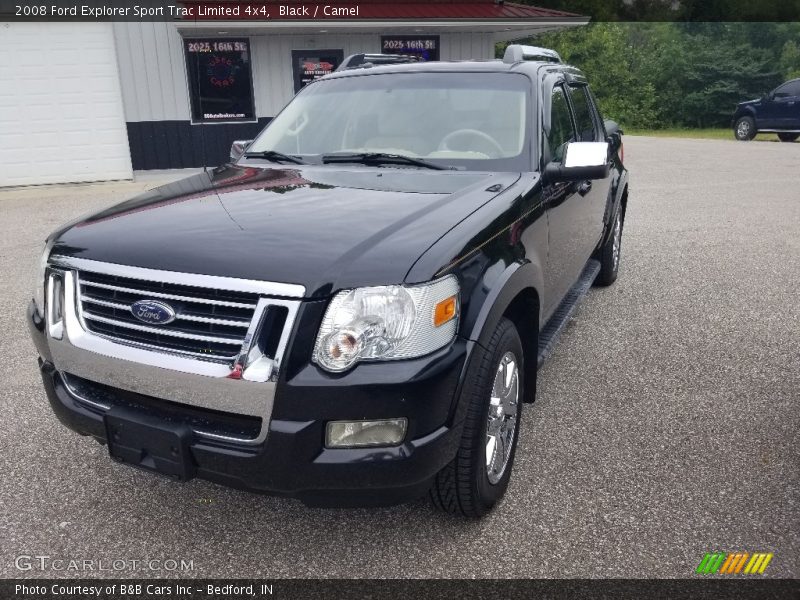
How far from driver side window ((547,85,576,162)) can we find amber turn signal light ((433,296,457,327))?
1.54 meters

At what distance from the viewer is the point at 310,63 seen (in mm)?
14000

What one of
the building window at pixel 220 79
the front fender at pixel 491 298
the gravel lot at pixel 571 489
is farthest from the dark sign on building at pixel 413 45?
the front fender at pixel 491 298

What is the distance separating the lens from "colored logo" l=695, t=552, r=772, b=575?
2.56 metres

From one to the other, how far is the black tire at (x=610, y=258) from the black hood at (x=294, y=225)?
282 cm

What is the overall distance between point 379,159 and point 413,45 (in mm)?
11968

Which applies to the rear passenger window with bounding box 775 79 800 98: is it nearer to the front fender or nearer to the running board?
the running board

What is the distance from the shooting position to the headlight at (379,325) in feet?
7.22

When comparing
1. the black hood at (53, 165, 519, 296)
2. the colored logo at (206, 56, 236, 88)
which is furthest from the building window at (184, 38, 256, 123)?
the black hood at (53, 165, 519, 296)

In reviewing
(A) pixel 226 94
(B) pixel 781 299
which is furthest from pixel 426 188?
(A) pixel 226 94

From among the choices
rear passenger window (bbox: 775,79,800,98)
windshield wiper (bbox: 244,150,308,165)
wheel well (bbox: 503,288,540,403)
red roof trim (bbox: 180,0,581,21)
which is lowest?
rear passenger window (bbox: 775,79,800,98)

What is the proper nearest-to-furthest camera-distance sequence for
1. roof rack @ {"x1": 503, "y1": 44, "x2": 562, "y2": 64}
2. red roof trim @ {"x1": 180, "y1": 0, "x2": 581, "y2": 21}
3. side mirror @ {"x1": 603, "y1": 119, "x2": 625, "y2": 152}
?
roof rack @ {"x1": 503, "y1": 44, "x2": 562, "y2": 64}
side mirror @ {"x1": 603, "y1": 119, "x2": 625, "y2": 152}
red roof trim @ {"x1": 180, "y1": 0, "x2": 581, "y2": 21}

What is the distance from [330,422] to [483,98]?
2.25 m

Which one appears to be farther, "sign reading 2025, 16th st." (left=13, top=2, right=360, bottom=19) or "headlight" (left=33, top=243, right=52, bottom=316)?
"sign reading 2025, 16th st." (left=13, top=2, right=360, bottom=19)

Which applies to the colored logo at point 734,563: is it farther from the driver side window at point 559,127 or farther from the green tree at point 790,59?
the green tree at point 790,59
